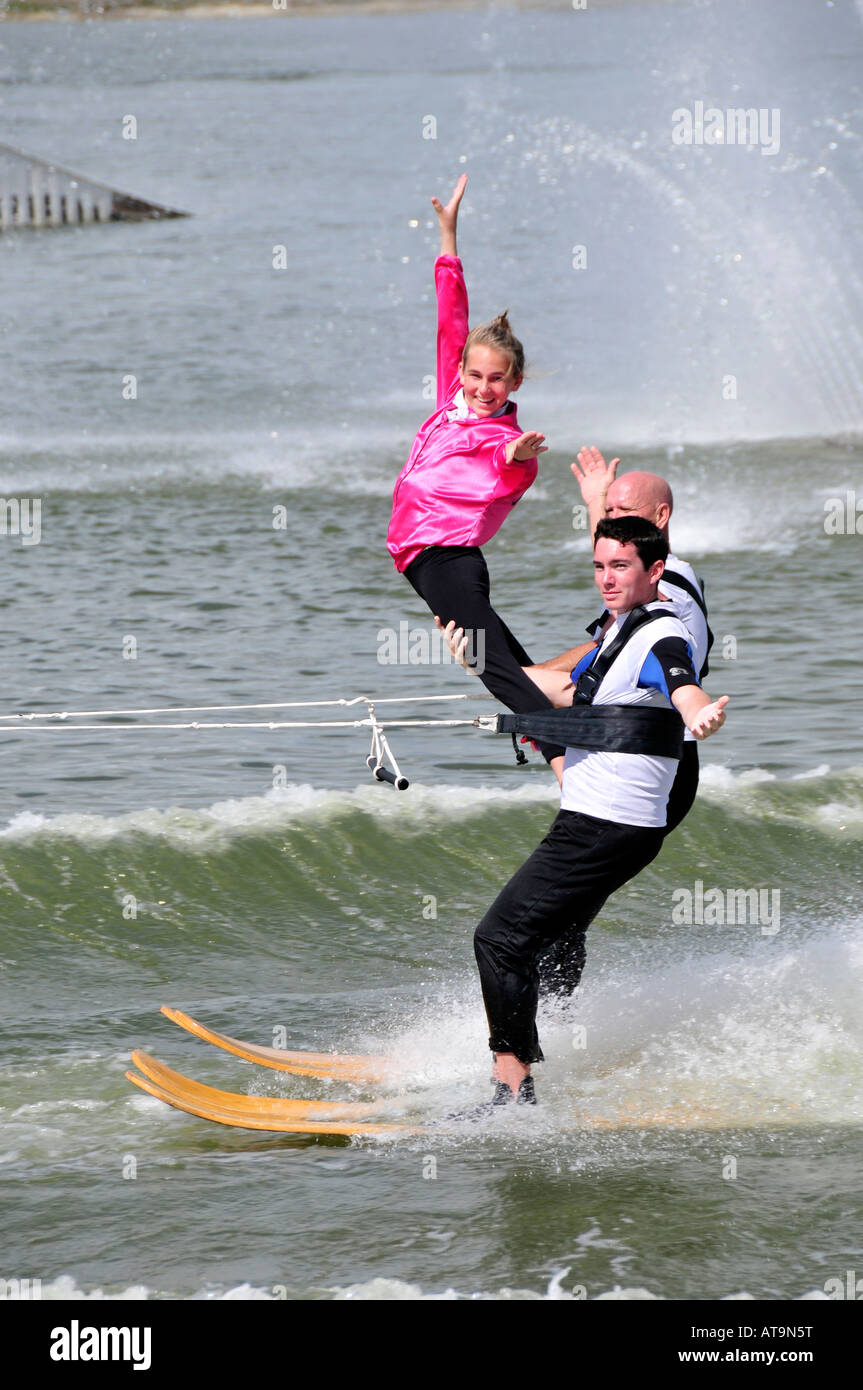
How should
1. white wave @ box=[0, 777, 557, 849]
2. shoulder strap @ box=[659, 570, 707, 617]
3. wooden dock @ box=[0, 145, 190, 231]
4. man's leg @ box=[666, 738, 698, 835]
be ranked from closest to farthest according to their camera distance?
1. shoulder strap @ box=[659, 570, 707, 617]
2. man's leg @ box=[666, 738, 698, 835]
3. white wave @ box=[0, 777, 557, 849]
4. wooden dock @ box=[0, 145, 190, 231]

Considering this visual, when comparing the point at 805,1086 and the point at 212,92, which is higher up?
the point at 212,92

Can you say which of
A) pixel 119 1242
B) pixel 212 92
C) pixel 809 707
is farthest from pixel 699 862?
pixel 212 92

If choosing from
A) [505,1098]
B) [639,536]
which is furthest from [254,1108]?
[639,536]

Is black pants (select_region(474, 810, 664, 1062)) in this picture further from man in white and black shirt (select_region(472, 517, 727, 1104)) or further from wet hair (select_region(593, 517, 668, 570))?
wet hair (select_region(593, 517, 668, 570))

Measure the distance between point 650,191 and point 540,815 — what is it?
107 ft

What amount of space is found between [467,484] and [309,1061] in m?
2.22

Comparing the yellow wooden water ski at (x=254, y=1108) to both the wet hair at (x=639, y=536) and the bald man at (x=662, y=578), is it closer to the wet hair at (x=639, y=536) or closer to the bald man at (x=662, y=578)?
the bald man at (x=662, y=578)

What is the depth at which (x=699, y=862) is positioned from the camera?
923cm

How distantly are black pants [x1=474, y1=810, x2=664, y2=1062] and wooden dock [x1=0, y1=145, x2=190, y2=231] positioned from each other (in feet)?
120

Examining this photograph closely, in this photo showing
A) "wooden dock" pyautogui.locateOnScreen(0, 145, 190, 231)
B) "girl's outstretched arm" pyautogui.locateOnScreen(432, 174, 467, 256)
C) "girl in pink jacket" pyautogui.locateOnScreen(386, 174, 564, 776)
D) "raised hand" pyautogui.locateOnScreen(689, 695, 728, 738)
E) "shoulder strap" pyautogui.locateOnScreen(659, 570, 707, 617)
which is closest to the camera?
"raised hand" pyautogui.locateOnScreen(689, 695, 728, 738)

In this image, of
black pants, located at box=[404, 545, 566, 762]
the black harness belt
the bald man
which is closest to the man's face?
the bald man

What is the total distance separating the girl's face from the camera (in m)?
5.73

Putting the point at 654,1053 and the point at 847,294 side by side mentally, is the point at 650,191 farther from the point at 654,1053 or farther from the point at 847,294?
the point at 654,1053

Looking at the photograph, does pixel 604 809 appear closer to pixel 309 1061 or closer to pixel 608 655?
pixel 608 655
